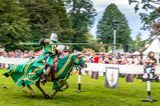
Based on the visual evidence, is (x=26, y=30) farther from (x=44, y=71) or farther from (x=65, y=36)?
(x=44, y=71)

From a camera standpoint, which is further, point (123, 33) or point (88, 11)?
point (123, 33)

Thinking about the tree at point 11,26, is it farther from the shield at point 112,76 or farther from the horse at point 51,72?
the horse at point 51,72

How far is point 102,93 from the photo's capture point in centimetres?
1582

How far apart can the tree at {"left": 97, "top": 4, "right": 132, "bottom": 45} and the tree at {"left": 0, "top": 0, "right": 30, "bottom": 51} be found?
29764mm

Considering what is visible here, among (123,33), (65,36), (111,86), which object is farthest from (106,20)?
(111,86)

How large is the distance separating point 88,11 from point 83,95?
72.7 m

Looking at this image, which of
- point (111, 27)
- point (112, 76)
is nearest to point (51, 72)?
point (112, 76)

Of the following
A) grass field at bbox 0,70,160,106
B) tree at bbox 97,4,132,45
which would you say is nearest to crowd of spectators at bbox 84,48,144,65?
grass field at bbox 0,70,160,106

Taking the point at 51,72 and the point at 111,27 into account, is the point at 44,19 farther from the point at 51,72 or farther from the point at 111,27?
the point at 51,72

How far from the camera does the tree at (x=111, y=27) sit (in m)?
91.2

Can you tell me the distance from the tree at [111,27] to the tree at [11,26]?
29764 mm

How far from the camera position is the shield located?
56.3 ft

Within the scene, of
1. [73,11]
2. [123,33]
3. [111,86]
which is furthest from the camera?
[123,33]

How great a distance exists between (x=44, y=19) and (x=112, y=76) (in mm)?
49771
